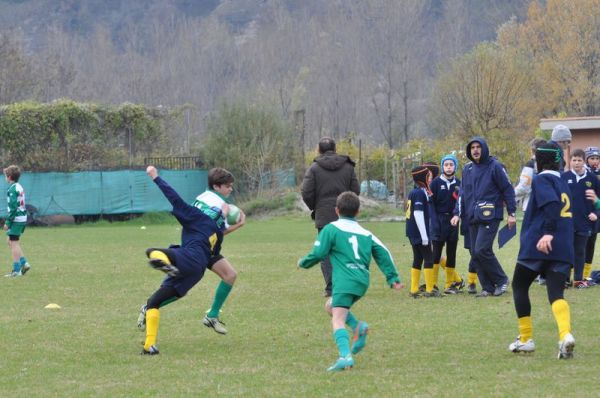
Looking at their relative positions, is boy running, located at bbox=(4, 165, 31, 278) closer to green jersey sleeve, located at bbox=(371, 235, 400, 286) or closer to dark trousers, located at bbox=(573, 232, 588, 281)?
dark trousers, located at bbox=(573, 232, 588, 281)

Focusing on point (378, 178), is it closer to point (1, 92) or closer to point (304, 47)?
point (1, 92)

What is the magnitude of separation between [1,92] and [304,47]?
96.3 feet

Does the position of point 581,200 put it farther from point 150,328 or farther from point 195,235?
point 150,328

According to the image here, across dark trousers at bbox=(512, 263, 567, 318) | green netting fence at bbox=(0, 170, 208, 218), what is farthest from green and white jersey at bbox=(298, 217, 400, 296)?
green netting fence at bbox=(0, 170, 208, 218)

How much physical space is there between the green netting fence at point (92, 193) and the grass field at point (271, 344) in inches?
854

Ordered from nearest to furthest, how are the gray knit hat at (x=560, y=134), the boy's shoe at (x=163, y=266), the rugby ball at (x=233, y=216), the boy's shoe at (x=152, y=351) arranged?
the boy's shoe at (x=163, y=266)
the boy's shoe at (x=152, y=351)
the rugby ball at (x=233, y=216)
the gray knit hat at (x=560, y=134)

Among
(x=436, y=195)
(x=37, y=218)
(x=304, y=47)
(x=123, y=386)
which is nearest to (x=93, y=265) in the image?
(x=436, y=195)

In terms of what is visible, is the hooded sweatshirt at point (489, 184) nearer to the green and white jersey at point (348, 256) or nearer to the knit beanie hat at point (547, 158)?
the knit beanie hat at point (547, 158)

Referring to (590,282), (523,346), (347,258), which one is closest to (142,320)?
(347,258)

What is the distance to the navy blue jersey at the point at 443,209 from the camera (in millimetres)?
13508

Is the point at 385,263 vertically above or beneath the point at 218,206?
beneath

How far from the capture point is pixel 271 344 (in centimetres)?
959

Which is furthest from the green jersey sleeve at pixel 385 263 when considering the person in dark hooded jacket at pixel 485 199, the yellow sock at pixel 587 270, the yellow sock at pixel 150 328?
the yellow sock at pixel 587 270

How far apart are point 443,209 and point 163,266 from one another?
548cm
